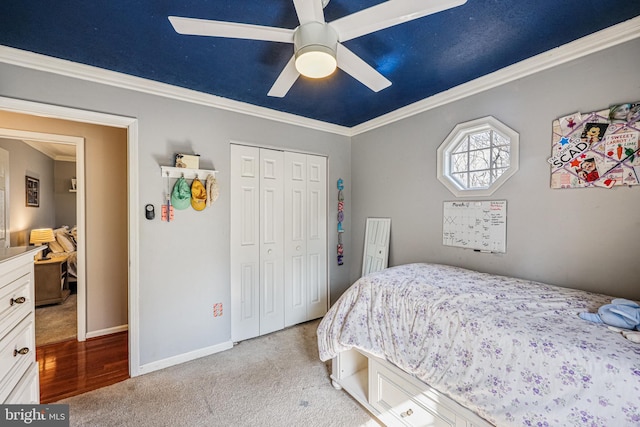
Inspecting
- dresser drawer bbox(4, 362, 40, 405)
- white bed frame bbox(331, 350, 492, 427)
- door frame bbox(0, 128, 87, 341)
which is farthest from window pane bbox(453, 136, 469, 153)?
door frame bbox(0, 128, 87, 341)

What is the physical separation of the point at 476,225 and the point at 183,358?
9.23 ft

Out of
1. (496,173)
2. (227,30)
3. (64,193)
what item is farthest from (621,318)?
(64,193)

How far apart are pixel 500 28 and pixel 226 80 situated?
6.41 ft

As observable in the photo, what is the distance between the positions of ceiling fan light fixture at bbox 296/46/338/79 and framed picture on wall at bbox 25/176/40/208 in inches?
199

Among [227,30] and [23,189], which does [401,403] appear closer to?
[227,30]

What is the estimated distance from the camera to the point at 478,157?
7.64 ft

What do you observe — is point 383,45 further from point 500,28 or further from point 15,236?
point 15,236

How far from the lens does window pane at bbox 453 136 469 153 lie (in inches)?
94.7

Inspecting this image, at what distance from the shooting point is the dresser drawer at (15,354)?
978 mm

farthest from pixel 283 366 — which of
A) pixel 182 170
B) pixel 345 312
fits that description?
pixel 182 170

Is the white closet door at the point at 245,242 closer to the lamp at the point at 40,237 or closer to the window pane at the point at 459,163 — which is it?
the window pane at the point at 459,163

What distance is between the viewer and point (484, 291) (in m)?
1.58

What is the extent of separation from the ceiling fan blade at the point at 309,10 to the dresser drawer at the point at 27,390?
76.2 inches

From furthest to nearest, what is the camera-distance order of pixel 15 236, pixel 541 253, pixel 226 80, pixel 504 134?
1. pixel 15 236
2. pixel 226 80
3. pixel 504 134
4. pixel 541 253
